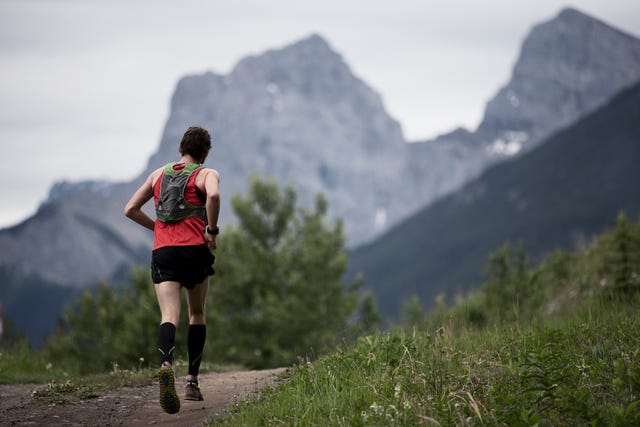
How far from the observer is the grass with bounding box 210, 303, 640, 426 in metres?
5.09

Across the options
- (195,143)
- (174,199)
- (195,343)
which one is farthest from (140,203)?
(195,343)

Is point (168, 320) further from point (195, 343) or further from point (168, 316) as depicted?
point (195, 343)

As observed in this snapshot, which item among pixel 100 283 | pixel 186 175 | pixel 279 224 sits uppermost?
pixel 186 175

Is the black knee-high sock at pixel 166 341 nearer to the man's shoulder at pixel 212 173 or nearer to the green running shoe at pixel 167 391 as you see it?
the green running shoe at pixel 167 391

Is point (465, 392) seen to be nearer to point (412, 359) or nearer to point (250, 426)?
point (412, 359)

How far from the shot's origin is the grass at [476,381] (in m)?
5.09

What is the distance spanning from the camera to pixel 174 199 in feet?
22.5

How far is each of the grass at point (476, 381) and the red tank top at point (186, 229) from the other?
5.05ft

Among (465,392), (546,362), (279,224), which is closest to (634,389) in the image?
(546,362)

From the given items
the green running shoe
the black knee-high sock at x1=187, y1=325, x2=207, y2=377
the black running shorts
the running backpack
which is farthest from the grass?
the running backpack

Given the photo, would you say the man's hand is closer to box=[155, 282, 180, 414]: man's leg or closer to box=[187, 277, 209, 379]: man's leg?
box=[155, 282, 180, 414]: man's leg

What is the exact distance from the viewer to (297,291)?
35125 millimetres

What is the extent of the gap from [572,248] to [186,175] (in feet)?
43.4

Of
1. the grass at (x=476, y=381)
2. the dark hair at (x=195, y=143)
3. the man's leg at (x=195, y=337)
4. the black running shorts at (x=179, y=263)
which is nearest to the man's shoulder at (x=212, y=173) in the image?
the dark hair at (x=195, y=143)
